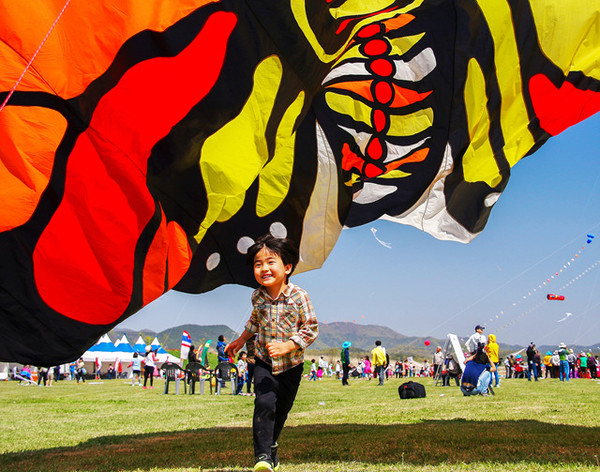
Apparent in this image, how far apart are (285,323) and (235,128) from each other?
2213 mm

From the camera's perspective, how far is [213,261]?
6184mm

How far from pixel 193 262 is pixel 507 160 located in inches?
149

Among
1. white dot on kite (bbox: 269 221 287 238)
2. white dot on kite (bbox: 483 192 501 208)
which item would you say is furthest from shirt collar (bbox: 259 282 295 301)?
white dot on kite (bbox: 483 192 501 208)

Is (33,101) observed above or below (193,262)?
above

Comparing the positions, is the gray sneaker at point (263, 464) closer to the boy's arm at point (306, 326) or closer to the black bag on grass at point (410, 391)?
the boy's arm at point (306, 326)

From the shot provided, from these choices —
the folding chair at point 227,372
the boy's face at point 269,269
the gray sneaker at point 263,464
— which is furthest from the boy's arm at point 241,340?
the folding chair at point 227,372

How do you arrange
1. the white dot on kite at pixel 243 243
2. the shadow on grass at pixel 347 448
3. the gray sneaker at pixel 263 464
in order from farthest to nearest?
the white dot on kite at pixel 243 243 → the shadow on grass at pixel 347 448 → the gray sneaker at pixel 263 464

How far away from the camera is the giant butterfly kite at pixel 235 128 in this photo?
430 centimetres

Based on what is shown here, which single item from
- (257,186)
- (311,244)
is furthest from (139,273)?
(311,244)

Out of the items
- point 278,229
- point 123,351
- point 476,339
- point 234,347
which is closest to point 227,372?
point 476,339

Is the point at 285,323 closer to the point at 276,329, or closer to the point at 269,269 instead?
the point at 276,329

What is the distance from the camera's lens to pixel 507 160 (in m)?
6.32

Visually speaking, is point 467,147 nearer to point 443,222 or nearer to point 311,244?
point 443,222

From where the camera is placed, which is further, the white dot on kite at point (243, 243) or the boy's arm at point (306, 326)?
the white dot on kite at point (243, 243)
